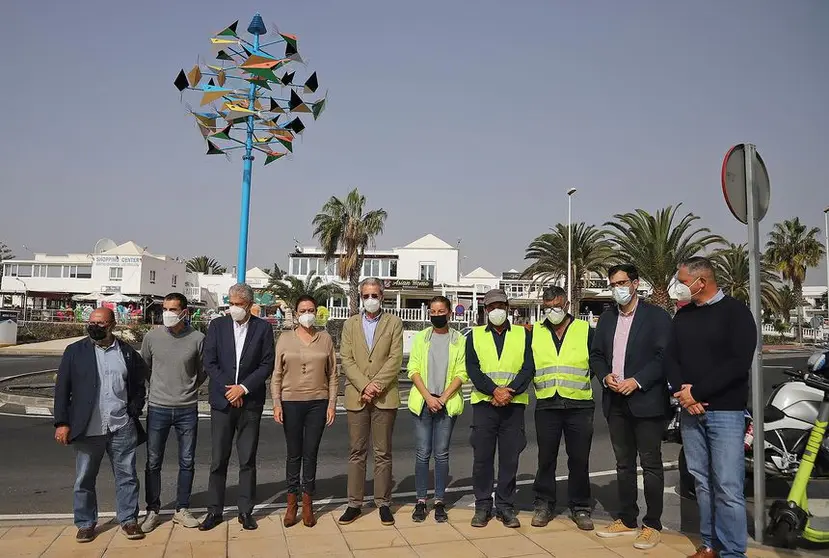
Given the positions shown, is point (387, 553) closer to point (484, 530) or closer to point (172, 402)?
point (484, 530)

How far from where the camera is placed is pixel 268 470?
24.7 ft

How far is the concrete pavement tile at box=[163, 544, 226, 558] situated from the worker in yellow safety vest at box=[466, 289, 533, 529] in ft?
6.87

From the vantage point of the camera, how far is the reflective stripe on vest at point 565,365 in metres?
5.49

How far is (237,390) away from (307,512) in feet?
3.96

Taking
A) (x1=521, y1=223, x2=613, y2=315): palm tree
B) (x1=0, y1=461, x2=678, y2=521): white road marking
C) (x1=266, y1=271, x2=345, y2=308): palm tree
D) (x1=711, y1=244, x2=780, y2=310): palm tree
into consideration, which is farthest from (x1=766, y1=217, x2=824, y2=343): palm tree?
(x1=0, y1=461, x2=678, y2=521): white road marking

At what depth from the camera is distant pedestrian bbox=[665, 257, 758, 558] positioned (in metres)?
4.40

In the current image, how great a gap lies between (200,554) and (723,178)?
5.06m

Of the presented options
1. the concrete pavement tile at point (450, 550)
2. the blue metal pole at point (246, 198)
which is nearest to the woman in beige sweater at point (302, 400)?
the concrete pavement tile at point (450, 550)

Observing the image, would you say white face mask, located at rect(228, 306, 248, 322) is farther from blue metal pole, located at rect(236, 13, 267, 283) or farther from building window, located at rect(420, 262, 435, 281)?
building window, located at rect(420, 262, 435, 281)

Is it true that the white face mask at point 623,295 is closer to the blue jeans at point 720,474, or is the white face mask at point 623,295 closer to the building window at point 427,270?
the blue jeans at point 720,474

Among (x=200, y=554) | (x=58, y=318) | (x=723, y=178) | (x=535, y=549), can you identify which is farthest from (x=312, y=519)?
(x=58, y=318)

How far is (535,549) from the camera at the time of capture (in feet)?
15.9

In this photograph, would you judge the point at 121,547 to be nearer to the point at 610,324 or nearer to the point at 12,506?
the point at 12,506

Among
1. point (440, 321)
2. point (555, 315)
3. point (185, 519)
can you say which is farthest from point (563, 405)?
point (185, 519)
